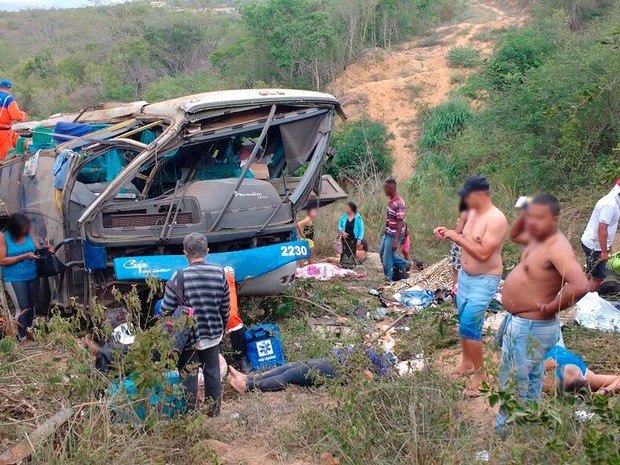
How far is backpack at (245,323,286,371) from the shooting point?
5785 millimetres

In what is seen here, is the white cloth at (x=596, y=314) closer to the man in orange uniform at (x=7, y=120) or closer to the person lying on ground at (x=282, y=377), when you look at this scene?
the person lying on ground at (x=282, y=377)

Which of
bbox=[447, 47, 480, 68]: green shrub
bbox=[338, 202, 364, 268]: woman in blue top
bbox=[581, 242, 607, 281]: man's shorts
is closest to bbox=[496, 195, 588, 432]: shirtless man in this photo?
bbox=[581, 242, 607, 281]: man's shorts

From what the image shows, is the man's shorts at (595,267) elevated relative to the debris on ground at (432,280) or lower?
elevated

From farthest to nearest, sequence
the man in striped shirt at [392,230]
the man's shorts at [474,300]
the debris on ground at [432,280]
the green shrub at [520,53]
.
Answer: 1. the green shrub at [520,53]
2. the man in striped shirt at [392,230]
3. the debris on ground at [432,280]
4. the man's shorts at [474,300]

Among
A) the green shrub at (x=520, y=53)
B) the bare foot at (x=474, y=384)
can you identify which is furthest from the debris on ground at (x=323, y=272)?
the green shrub at (x=520, y=53)

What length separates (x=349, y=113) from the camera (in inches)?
960

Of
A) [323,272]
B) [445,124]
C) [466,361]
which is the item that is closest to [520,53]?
[445,124]

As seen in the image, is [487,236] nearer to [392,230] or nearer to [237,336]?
[237,336]

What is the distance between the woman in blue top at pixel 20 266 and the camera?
620 centimetres

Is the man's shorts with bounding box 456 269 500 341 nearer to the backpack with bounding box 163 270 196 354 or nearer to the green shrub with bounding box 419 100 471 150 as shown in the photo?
the backpack with bounding box 163 270 196 354

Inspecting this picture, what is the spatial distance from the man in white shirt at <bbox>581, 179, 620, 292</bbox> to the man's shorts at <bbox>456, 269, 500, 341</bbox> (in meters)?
2.45

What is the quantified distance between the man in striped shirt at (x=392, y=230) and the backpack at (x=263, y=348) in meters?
3.38

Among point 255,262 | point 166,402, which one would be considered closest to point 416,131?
point 255,262

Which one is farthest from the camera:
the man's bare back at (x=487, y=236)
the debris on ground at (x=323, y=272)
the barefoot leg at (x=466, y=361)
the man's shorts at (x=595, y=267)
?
the debris on ground at (x=323, y=272)
